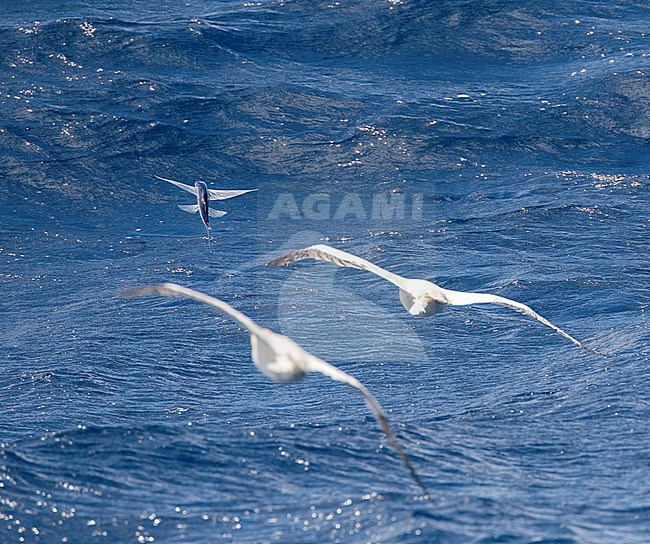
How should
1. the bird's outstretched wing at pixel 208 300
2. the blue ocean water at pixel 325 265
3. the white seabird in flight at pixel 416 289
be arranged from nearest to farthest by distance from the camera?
the bird's outstretched wing at pixel 208 300 → the blue ocean water at pixel 325 265 → the white seabird in flight at pixel 416 289

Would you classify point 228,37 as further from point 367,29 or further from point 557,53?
point 557,53

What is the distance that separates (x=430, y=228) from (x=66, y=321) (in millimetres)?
3384

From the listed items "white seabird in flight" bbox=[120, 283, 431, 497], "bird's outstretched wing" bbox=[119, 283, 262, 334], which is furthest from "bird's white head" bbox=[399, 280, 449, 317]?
"bird's outstretched wing" bbox=[119, 283, 262, 334]

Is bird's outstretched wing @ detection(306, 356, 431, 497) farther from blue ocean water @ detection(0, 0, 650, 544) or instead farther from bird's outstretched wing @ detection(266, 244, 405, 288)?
bird's outstretched wing @ detection(266, 244, 405, 288)

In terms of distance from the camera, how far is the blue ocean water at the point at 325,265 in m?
4.76

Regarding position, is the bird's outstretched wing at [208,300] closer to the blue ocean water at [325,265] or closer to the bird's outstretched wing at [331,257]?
the blue ocean water at [325,265]

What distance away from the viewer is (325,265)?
8898 millimetres

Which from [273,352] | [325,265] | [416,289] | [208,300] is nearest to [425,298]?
[416,289]

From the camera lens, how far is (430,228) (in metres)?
9.27

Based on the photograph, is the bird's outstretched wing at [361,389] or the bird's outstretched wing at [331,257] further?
the bird's outstretched wing at [331,257]

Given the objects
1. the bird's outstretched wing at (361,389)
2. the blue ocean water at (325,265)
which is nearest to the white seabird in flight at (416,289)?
the blue ocean water at (325,265)

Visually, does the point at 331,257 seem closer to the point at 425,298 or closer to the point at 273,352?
the point at 425,298

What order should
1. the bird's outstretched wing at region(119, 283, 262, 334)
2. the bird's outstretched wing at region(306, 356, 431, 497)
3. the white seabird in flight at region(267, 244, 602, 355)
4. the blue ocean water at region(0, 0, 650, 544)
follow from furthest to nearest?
the white seabird in flight at region(267, 244, 602, 355)
the blue ocean water at region(0, 0, 650, 544)
the bird's outstretched wing at region(119, 283, 262, 334)
the bird's outstretched wing at region(306, 356, 431, 497)

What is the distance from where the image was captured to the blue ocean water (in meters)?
4.76
